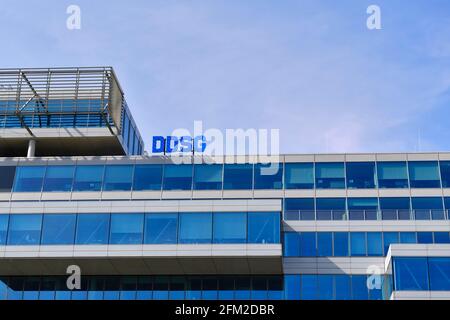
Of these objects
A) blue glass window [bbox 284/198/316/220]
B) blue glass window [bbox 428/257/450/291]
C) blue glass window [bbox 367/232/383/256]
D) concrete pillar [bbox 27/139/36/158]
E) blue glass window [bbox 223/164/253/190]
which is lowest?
blue glass window [bbox 428/257/450/291]

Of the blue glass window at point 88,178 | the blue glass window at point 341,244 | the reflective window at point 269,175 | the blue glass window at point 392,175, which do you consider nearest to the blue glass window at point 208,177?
the reflective window at point 269,175

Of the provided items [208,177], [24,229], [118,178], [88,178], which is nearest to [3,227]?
[24,229]

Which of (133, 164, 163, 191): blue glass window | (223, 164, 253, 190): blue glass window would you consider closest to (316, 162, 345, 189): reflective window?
(223, 164, 253, 190): blue glass window

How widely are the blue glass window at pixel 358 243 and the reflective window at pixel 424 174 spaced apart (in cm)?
554

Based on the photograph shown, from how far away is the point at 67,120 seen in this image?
188ft

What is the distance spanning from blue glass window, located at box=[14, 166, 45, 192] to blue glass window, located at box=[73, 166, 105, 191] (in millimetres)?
2650

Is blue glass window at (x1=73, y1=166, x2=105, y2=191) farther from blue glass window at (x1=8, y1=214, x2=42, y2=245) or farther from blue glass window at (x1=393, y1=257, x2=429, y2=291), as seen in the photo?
blue glass window at (x1=393, y1=257, x2=429, y2=291)

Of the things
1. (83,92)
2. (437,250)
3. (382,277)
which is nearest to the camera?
(437,250)

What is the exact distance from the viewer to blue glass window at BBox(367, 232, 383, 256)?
165 feet

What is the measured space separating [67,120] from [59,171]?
483 centimetres

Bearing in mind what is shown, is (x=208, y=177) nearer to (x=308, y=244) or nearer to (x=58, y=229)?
(x=308, y=244)

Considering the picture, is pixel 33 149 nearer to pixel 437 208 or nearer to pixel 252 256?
pixel 252 256

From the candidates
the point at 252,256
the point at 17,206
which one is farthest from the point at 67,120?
the point at 252,256

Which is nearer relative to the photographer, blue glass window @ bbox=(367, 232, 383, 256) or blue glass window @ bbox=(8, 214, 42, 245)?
blue glass window @ bbox=(8, 214, 42, 245)
